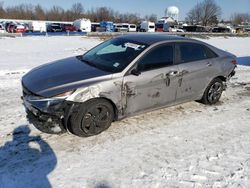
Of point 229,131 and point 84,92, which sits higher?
point 84,92

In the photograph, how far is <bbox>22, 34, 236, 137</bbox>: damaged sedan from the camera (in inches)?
156

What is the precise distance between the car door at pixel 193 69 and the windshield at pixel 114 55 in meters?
0.93

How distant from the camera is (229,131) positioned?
471 cm

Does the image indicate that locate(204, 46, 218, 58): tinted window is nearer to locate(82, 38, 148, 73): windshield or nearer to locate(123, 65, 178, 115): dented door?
locate(123, 65, 178, 115): dented door

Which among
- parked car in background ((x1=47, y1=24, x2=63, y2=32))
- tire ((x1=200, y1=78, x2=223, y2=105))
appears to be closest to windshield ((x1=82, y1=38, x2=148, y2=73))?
tire ((x1=200, y1=78, x2=223, y2=105))

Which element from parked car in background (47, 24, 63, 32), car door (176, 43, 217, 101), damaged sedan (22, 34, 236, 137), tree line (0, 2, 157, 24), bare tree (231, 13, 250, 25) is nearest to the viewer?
damaged sedan (22, 34, 236, 137)

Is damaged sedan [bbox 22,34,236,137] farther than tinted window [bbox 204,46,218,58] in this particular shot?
No

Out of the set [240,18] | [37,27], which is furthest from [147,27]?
[240,18]

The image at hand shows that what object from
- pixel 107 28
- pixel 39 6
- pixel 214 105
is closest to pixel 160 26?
pixel 107 28

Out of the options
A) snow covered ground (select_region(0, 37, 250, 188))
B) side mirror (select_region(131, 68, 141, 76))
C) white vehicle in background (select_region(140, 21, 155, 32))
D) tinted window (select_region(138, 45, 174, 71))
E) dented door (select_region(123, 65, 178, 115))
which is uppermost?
white vehicle in background (select_region(140, 21, 155, 32))

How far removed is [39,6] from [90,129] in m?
103

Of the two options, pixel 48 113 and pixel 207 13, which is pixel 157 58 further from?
pixel 207 13

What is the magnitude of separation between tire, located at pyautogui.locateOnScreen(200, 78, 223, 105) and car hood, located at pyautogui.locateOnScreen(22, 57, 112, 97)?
8.53 feet

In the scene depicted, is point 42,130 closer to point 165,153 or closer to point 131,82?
point 131,82
